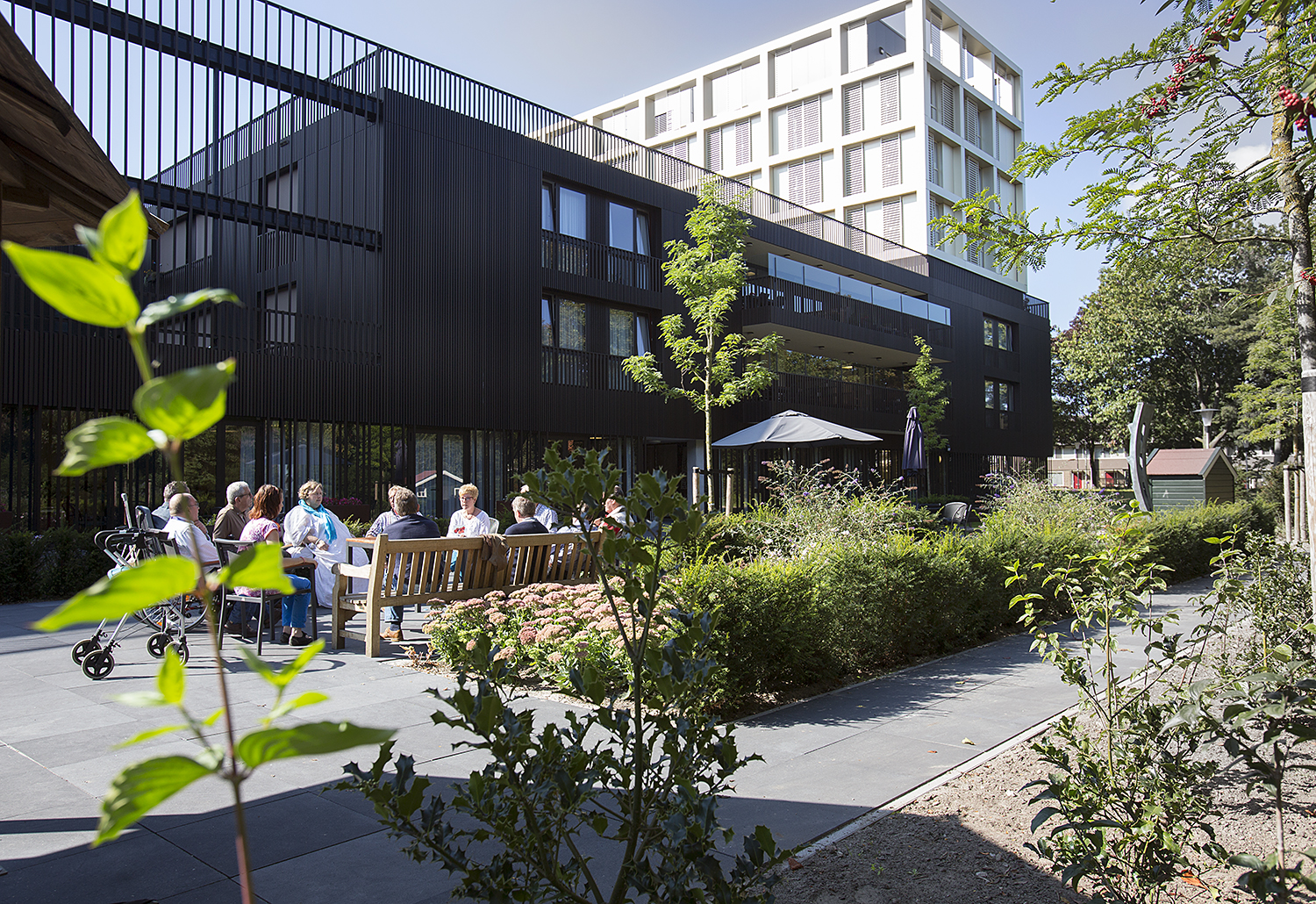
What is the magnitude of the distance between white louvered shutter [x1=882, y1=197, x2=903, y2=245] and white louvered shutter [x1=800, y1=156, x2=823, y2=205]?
379cm

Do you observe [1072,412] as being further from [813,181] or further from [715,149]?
[715,149]

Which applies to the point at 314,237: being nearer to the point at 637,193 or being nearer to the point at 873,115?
the point at 637,193

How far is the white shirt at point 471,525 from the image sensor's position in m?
9.17

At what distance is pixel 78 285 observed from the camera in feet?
2.70

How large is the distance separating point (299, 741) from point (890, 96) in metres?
45.2

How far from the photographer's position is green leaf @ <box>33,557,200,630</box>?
2.49ft

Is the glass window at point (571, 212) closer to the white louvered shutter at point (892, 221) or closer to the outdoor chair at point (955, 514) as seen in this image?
the outdoor chair at point (955, 514)

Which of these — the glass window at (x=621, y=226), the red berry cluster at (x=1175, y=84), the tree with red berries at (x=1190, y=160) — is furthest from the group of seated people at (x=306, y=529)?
the glass window at (x=621, y=226)

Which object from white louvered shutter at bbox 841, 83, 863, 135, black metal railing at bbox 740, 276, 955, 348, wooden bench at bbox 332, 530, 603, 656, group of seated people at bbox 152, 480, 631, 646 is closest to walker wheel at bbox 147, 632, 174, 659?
group of seated people at bbox 152, 480, 631, 646

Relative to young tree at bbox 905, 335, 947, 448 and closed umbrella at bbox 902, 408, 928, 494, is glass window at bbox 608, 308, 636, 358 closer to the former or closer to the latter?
closed umbrella at bbox 902, 408, 928, 494

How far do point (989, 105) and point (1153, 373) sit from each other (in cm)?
1578

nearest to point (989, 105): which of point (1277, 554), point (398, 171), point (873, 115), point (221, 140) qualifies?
point (873, 115)

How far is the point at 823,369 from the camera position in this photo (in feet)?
92.4

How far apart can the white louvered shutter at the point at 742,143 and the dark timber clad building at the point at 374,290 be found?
900 inches
